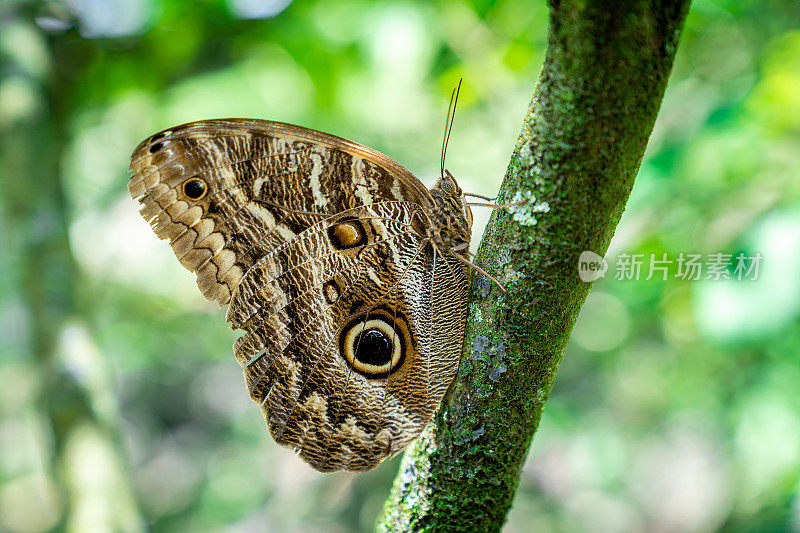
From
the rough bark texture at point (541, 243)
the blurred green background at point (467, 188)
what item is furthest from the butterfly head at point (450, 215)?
the blurred green background at point (467, 188)

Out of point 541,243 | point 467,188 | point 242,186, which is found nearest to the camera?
point 541,243

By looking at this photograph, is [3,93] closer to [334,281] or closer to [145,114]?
[145,114]

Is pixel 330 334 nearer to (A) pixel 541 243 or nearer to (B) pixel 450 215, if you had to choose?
(B) pixel 450 215

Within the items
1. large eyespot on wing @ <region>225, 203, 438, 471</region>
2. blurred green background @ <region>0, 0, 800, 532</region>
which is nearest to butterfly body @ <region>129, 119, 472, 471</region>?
large eyespot on wing @ <region>225, 203, 438, 471</region>

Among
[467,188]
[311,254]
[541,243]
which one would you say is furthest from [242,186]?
[467,188]

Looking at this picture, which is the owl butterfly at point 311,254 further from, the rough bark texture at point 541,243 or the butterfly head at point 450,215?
the rough bark texture at point 541,243

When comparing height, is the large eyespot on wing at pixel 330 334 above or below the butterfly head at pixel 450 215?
below

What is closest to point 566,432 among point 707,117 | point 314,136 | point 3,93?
point 707,117
